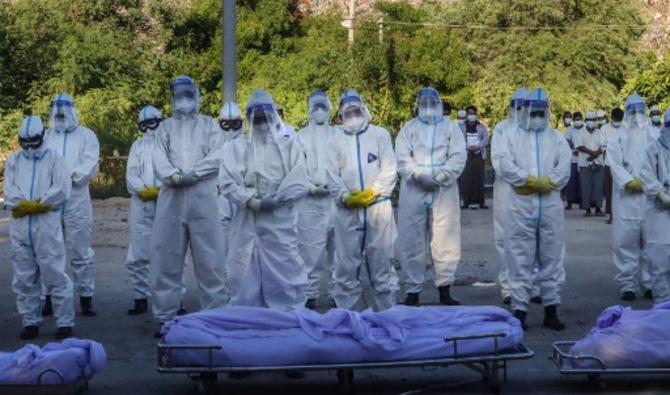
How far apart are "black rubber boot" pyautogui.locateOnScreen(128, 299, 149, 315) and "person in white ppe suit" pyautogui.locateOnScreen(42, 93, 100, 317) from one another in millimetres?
424

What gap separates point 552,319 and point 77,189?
199 inches

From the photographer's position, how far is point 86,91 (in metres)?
36.4

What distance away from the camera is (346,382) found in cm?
872

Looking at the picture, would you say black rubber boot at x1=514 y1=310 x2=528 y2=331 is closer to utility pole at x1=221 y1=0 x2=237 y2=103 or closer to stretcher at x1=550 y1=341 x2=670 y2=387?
stretcher at x1=550 y1=341 x2=670 y2=387

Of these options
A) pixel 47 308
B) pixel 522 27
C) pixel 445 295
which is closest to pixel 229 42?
pixel 47 308

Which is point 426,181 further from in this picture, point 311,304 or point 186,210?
point 186,210

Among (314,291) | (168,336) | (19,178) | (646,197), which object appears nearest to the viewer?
(168,336)

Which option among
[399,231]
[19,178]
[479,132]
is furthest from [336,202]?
[479,132]

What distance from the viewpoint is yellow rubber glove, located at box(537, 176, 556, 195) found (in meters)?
11.2

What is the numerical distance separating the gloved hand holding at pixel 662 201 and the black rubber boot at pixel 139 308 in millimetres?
5395

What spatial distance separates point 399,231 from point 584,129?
12.1m

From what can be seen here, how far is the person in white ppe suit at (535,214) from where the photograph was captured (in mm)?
11203

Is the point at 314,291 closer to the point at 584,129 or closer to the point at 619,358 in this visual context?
the point at 619,358

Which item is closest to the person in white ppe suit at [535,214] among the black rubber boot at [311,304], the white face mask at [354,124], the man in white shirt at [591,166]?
the white face mask at [354,124]
